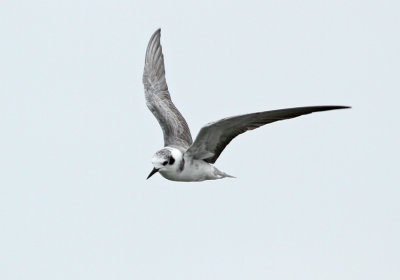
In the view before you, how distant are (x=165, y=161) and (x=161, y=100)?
4.81m

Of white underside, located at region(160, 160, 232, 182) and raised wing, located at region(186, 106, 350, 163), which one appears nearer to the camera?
raised wing, located at region(186, 106, 350, 163)

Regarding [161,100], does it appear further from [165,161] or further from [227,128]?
[227,128]

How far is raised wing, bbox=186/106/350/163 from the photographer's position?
1593 centimetres

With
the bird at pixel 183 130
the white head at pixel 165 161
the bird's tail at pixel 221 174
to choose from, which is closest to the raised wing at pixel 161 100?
the bird at pixel 183 130

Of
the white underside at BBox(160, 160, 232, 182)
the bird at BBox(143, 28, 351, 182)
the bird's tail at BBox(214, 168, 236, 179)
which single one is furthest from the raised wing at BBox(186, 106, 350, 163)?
the bird's tail at BBox(214, 168, 236, 179)

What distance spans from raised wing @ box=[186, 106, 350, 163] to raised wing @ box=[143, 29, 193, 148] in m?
2.07

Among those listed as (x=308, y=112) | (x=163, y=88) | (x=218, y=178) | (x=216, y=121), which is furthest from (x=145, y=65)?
(x=308, y=112)

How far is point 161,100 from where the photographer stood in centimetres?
2252

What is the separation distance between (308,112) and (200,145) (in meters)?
3.10

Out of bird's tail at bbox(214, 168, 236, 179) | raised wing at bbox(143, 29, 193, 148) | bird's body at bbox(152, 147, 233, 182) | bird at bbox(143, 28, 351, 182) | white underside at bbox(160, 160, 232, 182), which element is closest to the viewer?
bird at bbox(143, 28, 351, 182)

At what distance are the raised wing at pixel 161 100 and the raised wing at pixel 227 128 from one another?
2.07 m

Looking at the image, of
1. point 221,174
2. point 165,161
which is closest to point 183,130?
point 221,174

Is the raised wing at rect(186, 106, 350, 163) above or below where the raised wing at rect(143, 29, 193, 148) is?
below

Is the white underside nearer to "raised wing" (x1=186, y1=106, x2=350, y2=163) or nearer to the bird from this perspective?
the bird
